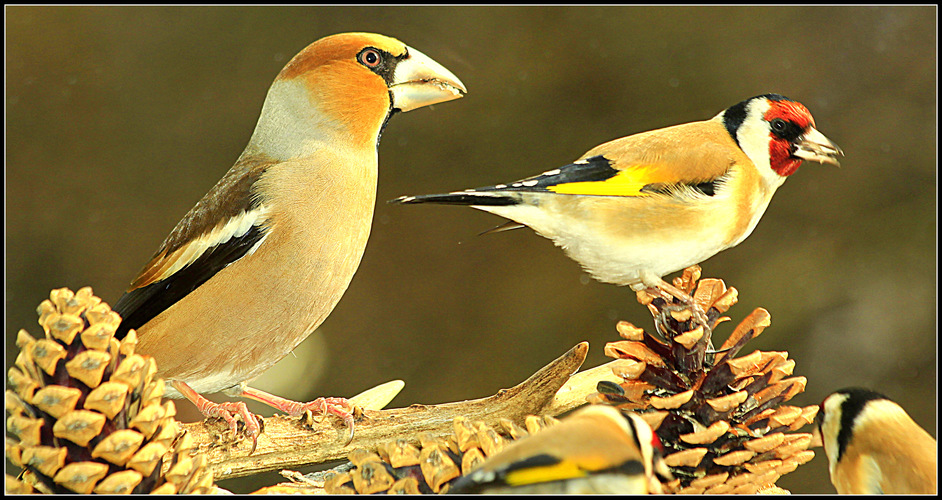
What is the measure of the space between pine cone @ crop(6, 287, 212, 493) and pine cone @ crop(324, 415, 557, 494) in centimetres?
16

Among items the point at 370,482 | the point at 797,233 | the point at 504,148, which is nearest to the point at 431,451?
the point at 370,482

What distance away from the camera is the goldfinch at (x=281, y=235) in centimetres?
74

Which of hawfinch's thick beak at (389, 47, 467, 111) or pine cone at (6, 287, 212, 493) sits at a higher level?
hawfinch's thick beak at (389, 47, 467, 111)

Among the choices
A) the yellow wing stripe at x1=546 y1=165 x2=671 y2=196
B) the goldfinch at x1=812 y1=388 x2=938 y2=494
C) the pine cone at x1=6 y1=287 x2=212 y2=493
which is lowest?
the goldfinch at x1=812 y1=388 x2=938 y2=494

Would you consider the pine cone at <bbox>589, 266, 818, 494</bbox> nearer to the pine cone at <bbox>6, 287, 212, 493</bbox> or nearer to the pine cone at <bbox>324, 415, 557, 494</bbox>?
the pine cone at <bbox>324, 415, 557, 494</bbox>

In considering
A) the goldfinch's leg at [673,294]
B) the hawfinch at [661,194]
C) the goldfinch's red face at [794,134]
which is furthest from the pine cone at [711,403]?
the goldfinch's red face at [794,134]

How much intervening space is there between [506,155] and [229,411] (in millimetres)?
1003

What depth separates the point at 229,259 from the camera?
76 centimetres

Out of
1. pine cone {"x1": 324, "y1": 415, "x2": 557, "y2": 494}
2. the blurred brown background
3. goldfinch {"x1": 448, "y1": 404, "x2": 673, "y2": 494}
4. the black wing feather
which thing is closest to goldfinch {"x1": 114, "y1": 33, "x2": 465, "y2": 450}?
the black wing feather

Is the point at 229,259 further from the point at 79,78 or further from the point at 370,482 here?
the point at 79,78

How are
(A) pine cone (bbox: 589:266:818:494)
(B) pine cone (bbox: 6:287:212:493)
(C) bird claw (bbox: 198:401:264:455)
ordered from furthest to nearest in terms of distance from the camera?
(C) bird claw (bbox: 198:401:264:455), (A) pine cone (bbox: 589:266:818:494), (B) pine cone (bbox: 6:287:212:493)

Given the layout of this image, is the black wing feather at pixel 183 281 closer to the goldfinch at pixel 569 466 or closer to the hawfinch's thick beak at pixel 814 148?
the goldfinch at pixel 569 466

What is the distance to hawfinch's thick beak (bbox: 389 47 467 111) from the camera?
0.82 metres

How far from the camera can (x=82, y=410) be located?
51cm
